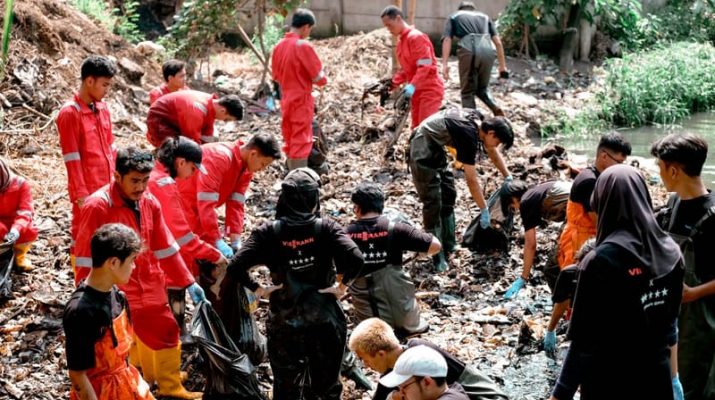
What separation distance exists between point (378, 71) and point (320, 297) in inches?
358

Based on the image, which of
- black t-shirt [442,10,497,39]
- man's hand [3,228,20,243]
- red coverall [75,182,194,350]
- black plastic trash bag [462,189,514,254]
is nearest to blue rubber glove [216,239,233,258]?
red coverall [75,182,194,350]

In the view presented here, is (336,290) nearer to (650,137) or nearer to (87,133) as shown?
(87,133)

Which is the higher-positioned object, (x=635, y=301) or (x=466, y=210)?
(x=635, y=301)

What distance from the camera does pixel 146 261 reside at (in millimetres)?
4922

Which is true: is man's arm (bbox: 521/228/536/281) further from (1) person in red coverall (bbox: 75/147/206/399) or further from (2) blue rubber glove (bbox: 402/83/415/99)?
(2) blue rubber glove (bbox: 402/83/415/99)

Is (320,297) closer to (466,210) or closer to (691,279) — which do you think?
(691,279)

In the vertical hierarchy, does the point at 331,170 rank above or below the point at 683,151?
below

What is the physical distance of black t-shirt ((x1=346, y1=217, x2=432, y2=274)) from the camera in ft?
17.5

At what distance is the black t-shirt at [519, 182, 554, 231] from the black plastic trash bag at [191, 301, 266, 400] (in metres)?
2.35

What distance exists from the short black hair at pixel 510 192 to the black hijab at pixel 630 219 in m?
3.13

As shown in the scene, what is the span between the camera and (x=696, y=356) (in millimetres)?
4508

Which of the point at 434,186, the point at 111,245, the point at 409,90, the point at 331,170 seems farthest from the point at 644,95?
the point at 111,245

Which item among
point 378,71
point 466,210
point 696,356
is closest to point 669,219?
point 696,356

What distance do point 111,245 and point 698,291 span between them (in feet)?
9.34
